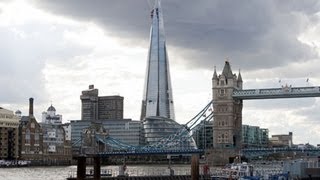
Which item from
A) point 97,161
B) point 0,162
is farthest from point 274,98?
point 97,161

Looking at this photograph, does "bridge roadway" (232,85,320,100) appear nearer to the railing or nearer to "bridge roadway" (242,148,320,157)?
the railing

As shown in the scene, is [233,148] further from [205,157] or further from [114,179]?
[114,179]

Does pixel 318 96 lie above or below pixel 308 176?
above

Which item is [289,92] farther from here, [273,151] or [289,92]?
[273,151]

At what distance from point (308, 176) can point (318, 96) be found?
417 ft

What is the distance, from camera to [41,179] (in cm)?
11269

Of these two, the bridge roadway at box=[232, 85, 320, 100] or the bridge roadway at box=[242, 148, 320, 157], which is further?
the bridge roadway at box=[232, 85, 320, 100]

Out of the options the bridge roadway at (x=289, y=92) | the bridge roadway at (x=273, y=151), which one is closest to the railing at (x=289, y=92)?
the bridge roadway at (x=289, y=92)

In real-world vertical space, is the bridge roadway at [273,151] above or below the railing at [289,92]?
below

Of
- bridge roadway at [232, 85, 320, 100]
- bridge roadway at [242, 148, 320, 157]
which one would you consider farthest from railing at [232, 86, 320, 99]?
bridge roadway at [242, 148, 320, 157]

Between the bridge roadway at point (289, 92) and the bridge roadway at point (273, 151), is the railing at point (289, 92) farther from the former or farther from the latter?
the bridge roadway at point (273, 151)

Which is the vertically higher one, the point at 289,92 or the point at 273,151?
the point at 289,92

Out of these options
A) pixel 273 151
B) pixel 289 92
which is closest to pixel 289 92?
pixel 289 92

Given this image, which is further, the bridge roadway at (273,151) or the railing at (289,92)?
the railing at (289,92)
